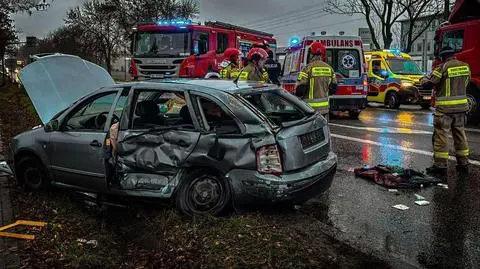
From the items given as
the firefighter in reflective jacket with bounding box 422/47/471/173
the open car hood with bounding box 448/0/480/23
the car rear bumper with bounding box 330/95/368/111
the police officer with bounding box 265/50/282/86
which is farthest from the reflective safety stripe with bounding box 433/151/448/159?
the police officer with bounding box 265/50/282/86

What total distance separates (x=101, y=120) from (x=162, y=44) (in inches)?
517

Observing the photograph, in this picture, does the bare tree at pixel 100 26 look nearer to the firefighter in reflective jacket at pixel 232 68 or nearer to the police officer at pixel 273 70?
the police officer at pixel 273 70

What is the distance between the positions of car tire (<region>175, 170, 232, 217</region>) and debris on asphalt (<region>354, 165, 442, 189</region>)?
8.49 feet

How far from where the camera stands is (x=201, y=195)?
Result: 5082mm

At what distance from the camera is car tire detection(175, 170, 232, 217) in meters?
5.05

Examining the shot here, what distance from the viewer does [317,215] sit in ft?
17.9

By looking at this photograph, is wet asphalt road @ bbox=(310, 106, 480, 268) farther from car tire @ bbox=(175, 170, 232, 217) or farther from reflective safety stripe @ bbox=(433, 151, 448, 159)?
car tire @ bbox=(175, 170, 232, 217)

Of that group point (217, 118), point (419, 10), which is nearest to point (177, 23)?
point (217, 118)

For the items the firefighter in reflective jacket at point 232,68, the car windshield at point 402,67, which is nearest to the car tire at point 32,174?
the firefighter in reflective jacket at point 232,68

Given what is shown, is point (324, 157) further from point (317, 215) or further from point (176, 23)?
point (176, 23)

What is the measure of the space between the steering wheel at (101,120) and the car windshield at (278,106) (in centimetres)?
158

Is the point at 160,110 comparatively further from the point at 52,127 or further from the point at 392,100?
the point at 392,100

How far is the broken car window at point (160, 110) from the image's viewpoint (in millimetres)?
5309

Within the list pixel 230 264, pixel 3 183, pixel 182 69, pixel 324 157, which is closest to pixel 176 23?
pixel 182 69
